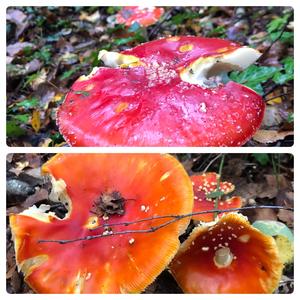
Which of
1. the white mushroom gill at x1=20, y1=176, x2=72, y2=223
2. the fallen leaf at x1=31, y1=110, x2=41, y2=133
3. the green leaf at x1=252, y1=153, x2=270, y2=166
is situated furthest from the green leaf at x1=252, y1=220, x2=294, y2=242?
the fallen leaf at x1=31, y1=110, x2=41, y2=133

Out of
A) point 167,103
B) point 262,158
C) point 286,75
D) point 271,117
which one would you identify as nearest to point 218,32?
point 286,75

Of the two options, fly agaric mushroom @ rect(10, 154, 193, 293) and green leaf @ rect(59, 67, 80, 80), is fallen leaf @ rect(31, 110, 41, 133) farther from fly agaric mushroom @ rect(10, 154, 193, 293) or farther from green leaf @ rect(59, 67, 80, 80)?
fly agaric mushroom @ rect(10, 154, 193, 293)

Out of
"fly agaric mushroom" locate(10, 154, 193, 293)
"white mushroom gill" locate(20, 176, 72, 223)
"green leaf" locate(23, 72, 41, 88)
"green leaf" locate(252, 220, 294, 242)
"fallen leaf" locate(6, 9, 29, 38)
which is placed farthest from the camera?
"fallen leaf" locate(6, 9, 29, 38)

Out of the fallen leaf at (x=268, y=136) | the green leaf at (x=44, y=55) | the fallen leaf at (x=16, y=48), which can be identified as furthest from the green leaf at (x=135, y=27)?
the fallen leaf at (x=268, y=136)

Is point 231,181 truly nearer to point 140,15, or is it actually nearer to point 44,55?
point 140,15
